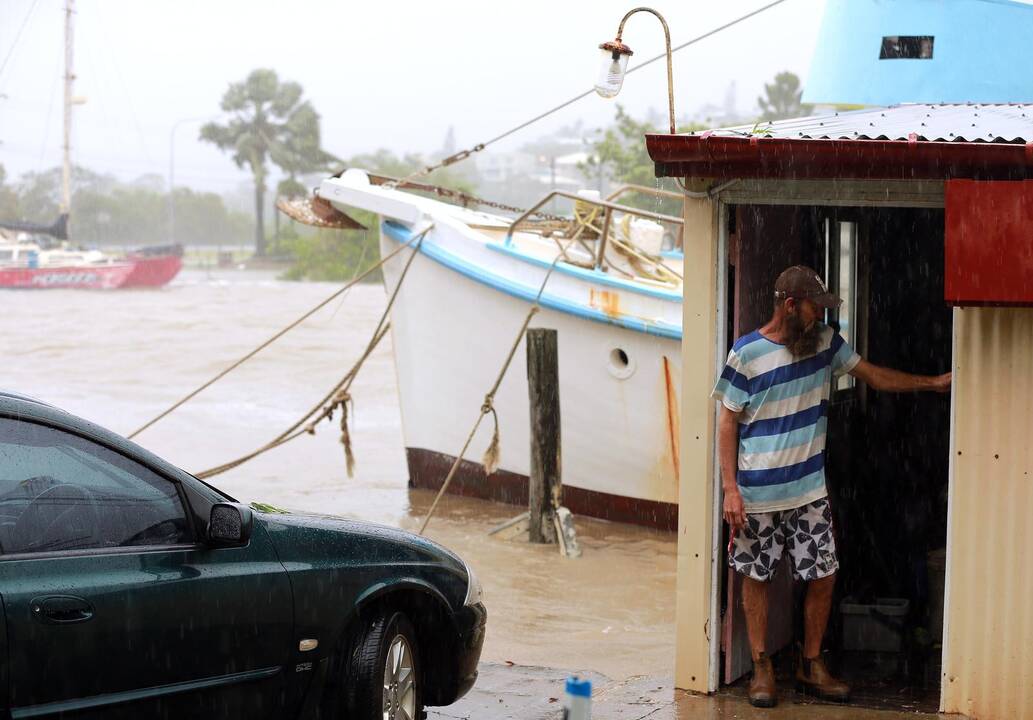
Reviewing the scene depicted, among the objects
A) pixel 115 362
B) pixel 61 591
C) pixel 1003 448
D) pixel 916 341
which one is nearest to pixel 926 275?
pixel 916 341

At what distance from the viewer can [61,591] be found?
13.5ft

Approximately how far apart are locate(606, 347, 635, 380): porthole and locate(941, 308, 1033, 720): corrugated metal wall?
A: 7.41 m

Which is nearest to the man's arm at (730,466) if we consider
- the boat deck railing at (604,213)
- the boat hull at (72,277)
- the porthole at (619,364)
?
the boat deck railing at (604,213)

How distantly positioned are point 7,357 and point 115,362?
4439mm

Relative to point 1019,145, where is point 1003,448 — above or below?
below

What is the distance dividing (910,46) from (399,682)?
7.58 metres

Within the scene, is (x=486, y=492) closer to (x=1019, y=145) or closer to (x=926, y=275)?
(x=926, y=275)

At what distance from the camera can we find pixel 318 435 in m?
22.5

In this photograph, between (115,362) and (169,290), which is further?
(169,290)

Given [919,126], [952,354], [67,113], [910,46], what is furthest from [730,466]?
[67,113]

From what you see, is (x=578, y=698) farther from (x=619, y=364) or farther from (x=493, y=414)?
(x=619, y=364)

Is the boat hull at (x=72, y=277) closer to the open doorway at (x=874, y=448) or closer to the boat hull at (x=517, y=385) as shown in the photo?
the boat hull at (x=517, y=385)

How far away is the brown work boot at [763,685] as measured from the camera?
5.93 meters

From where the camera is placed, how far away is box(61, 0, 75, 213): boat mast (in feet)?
255
